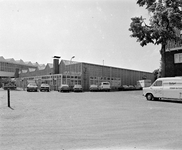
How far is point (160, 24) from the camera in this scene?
2191cm

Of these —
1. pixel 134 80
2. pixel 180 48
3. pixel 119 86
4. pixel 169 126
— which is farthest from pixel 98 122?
pixel 134 80

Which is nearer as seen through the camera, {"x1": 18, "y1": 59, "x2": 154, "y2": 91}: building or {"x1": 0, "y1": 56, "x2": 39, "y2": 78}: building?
{"x1": 18, "y1": 59, "x2": 154, "y2": 91}: building

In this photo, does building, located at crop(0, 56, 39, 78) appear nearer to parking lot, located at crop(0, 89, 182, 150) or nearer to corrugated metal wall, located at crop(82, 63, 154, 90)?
corrugated metal wall, located at crop(82, 63, 154, 90)

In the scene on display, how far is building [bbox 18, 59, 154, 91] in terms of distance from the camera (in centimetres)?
4056

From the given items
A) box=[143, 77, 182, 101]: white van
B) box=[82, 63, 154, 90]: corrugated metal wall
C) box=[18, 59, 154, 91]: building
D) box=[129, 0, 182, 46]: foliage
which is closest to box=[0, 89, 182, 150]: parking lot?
box=[143, 77, 182, 101]: white van

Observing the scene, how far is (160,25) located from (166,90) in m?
9.55

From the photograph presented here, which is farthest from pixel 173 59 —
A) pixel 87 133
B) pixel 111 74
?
pixel 111 74

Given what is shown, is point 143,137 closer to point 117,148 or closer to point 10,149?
point 117,148

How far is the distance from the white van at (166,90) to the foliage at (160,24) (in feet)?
23.5

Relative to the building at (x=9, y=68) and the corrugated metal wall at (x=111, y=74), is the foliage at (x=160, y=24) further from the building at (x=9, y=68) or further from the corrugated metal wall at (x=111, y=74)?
the building at (x=9, y=68)

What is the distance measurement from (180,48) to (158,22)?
4972mm

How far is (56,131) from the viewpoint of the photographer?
6.65 meters

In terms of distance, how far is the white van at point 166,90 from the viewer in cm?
1573

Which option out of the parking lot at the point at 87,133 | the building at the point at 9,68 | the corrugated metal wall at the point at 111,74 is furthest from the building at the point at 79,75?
the parking lot at the point at 87,133
